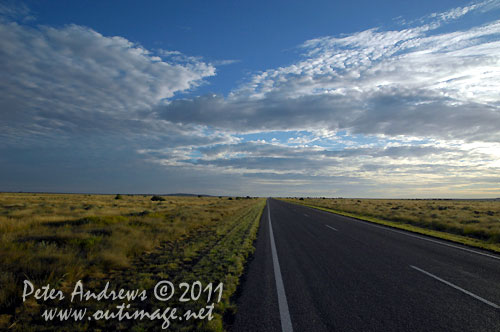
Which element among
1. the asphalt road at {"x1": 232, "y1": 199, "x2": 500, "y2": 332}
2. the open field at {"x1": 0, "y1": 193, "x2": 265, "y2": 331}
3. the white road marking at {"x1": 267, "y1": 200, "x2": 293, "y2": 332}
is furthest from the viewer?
the open field at {"x1": 0, "y1": 193, "x2": 265, "y2": 331}

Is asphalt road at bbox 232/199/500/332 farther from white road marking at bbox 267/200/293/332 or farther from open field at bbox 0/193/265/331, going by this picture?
open field at bbox 0/193/265/331

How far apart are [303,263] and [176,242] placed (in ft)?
19.8

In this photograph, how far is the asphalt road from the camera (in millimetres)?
4293

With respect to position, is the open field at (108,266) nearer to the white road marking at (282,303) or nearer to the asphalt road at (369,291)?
the asphalt road at (369,291)

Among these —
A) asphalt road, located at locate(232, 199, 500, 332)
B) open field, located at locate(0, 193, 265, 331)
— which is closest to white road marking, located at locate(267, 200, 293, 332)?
asphalt road, located at locate(232, 199, 500, 332)

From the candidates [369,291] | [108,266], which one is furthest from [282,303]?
[108,266]

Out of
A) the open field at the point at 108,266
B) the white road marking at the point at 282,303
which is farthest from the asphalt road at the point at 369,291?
the open field at the point at 108,266

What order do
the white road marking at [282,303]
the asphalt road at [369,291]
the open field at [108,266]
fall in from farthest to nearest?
the open field at [108,266] → the asphalt road at [369,291] → the white road marking at [282,303]

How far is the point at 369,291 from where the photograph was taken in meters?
5.73

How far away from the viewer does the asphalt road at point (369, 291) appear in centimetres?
429

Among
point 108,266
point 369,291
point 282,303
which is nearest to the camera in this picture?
point 282,303

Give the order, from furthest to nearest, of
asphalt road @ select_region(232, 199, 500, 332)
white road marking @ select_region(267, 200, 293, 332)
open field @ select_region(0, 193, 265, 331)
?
open field @ select_region(0, 193, 265, 331), asphalt road @ select_region(232, 199, 500, 332), white road marking @ select_region(267, 200, 293, 332)

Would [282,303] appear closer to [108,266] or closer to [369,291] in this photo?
[369,291]

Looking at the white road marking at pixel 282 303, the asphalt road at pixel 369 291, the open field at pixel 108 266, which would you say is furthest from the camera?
the open field at pixel 108 266
